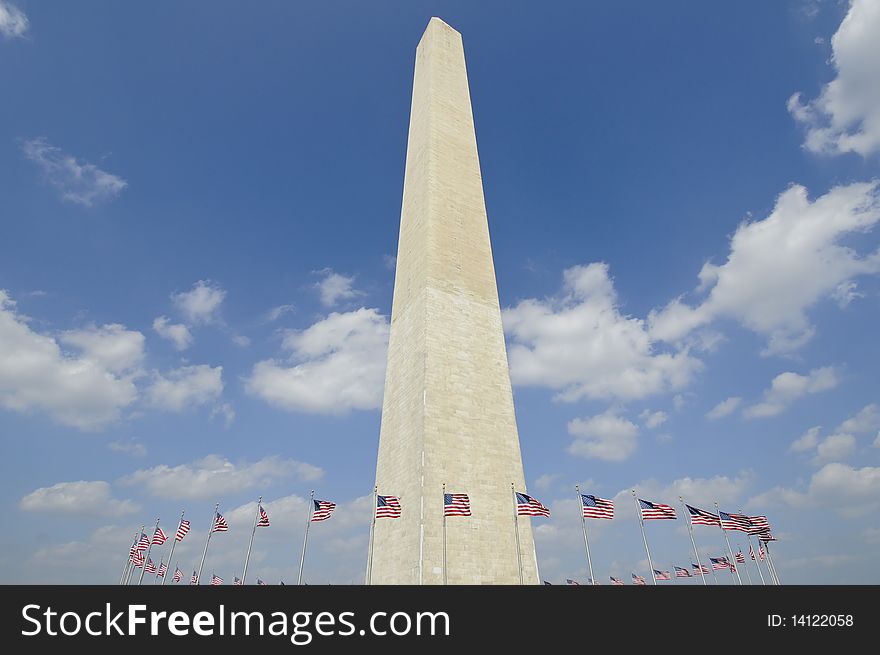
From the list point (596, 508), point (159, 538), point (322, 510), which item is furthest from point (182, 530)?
point (596, 508)

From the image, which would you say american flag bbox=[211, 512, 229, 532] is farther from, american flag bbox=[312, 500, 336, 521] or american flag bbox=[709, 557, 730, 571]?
american flag bbox=[709, 557, 730, 571]

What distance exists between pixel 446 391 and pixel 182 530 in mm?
15783

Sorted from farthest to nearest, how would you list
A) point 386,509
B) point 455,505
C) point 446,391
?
point 446,391
point 386,509
point 455,505

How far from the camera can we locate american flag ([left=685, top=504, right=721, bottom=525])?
82.6 ft

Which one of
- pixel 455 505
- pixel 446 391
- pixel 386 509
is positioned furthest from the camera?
pixel 446 391

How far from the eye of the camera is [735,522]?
26344 millimetres

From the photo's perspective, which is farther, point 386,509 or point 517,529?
point 517,529

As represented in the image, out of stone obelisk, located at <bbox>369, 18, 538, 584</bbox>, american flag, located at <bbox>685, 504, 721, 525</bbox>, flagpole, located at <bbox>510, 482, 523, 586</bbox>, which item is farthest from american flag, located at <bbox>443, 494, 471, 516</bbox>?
american flag, located at <bbox>685, 504, 721, 525</bbox>

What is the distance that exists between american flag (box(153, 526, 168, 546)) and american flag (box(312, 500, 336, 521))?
11543 millimetres

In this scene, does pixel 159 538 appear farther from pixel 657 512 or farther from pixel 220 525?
pixel 657 512

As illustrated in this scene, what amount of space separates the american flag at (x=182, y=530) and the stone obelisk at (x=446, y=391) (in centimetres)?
1017

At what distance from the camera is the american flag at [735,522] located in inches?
1028

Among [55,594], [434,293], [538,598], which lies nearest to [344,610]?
[538,598]

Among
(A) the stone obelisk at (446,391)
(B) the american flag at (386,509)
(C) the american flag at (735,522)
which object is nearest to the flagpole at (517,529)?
(A) the stone obelisk at (446,391)
